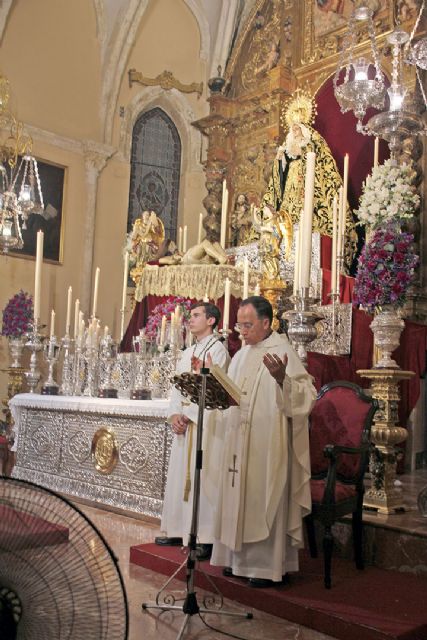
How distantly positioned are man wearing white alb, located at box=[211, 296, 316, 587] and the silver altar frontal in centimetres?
176

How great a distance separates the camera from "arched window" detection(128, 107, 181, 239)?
1328 centimetres

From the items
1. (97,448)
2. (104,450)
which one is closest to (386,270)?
(104,450)

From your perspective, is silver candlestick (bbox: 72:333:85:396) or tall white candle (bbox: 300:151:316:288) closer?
tall white candle (bbox: 300:151:316:288)

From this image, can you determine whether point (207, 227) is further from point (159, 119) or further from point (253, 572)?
point (253, 572)

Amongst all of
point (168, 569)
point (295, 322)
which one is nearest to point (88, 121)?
point (295, 322)

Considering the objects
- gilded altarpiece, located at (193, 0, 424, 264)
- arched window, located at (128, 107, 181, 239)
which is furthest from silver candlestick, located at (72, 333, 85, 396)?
arched window, located at (128, 107, 181, 239)

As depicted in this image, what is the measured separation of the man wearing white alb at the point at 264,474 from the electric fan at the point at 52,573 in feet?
6.16

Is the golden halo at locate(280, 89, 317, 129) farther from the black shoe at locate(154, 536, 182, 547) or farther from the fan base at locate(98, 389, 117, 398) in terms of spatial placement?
the black shoe at locate(154, 536, 182, 547)

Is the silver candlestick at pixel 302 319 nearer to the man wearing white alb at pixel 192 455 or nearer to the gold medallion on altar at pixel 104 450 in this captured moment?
the man wearing white alb at pixel 192 455

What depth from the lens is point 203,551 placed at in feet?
14.9

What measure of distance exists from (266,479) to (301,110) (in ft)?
26.6

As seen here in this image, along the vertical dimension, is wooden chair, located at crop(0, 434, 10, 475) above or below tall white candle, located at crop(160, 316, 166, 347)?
below

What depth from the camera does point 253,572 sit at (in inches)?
154

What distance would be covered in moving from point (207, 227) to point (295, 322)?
24.1 feet
